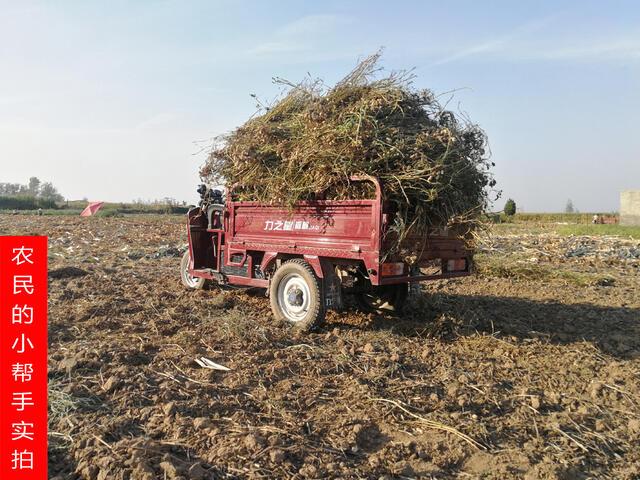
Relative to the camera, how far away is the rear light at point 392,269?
5.79 meters

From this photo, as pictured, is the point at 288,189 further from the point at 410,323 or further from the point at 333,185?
the point at 410,323

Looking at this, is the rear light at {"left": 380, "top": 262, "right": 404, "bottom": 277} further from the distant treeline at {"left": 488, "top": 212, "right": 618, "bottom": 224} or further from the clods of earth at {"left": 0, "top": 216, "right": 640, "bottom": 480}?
the distant treeline at {"left": 488, "top": 212, "right": 618, "bottom": 224}

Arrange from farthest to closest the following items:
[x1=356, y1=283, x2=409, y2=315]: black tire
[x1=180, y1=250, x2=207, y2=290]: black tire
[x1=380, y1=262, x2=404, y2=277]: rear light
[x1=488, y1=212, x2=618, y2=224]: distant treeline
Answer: [x1=488, y1=212, x2=618, y2=224]: distant treeline < [x1=180, y1=250, x2=207, y2=290]: black tire < [x1=356, y1=283, x2=409, y2=315]: black tire < [x1=380, y1=262, x2=404, y2=277]: rear light

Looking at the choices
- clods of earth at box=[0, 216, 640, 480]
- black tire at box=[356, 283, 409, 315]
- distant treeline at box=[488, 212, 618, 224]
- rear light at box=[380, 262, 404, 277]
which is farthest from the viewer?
distant treeline at box=[488, 212, 618, 224]

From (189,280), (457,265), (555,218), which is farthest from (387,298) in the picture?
(555,218)

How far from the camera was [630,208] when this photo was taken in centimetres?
3572

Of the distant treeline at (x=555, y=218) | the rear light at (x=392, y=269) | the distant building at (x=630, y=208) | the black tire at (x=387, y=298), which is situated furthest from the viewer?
the distant treeline at (x=555, y=218)

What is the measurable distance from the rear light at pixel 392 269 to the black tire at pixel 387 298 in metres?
1.38

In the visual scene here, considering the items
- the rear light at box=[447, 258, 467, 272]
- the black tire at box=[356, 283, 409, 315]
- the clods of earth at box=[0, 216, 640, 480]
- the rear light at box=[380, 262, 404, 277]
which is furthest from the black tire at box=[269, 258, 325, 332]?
the rear light at box=[447, 258, 467, 272]

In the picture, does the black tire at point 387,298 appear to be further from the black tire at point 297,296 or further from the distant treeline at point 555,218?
the distant treeline at point 555,218

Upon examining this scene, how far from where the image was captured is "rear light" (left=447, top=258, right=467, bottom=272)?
658 centimetres

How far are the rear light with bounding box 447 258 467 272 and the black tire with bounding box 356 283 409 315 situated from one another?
87 centimetres

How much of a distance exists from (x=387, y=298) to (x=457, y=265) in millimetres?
1232

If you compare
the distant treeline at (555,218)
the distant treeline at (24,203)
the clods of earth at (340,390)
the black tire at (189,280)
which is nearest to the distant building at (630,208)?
the distant treeline at (555,218)
